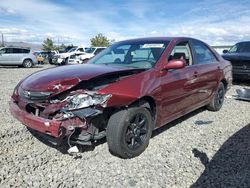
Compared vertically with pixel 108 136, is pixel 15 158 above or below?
below

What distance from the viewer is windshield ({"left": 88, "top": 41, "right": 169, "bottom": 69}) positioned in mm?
4285

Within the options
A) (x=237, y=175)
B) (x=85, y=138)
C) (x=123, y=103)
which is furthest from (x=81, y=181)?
(x=237, y=175)

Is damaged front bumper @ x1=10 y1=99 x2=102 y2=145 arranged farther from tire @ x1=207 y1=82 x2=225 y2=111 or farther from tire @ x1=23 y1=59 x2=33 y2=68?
tire @ x1=23 y1=59 x2=33 y2=68

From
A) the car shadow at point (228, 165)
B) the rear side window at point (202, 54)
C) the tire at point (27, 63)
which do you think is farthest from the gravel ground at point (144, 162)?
the tire at point (27, 63)

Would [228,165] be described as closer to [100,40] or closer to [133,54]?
[133,54]

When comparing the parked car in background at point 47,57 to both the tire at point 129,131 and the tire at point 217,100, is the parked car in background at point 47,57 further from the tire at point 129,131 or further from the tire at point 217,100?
the tire at point 129,131

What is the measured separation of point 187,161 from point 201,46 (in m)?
2.70

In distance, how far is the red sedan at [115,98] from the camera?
10.7ft

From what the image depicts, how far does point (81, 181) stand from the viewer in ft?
10.3

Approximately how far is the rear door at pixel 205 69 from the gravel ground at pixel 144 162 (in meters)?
0.82

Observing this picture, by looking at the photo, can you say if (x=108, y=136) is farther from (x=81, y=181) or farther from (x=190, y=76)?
(x=190, y=76)

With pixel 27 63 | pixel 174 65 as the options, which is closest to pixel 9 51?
pixel 27 63

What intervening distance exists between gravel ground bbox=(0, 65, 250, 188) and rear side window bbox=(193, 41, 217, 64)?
1329 mm

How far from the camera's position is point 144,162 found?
362 cm
